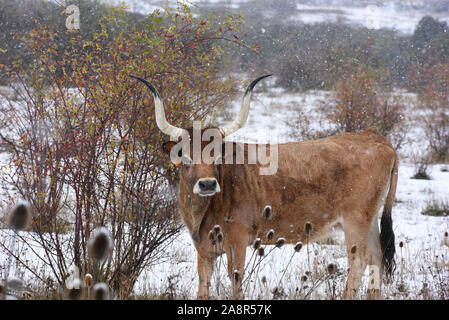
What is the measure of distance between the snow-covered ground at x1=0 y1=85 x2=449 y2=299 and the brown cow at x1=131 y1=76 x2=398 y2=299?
24 centimetres

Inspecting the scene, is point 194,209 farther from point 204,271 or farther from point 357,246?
point 357,246

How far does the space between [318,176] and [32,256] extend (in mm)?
3715

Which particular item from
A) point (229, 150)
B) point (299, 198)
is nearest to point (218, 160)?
point (229, 150)

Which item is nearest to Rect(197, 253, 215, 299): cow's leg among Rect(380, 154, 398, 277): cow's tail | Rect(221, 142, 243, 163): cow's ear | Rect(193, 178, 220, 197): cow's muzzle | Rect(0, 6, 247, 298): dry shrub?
Rect(0, 6, 247, 298): dry shrub

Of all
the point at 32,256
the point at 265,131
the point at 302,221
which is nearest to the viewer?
the point at 302,221

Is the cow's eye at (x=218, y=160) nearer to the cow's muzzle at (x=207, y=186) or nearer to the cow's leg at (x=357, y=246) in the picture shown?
the cow's muzzle at (x=207, y=186)

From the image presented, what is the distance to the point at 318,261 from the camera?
5633mm

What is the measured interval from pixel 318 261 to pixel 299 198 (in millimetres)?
1432

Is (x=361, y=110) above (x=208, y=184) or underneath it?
above

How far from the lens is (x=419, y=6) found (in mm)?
40500

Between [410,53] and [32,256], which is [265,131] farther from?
[410,53]

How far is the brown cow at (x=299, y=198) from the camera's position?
4199 millimetres

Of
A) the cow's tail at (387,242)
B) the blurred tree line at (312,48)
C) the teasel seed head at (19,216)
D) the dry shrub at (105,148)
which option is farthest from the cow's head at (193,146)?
the blurred tree line at (312,48)
